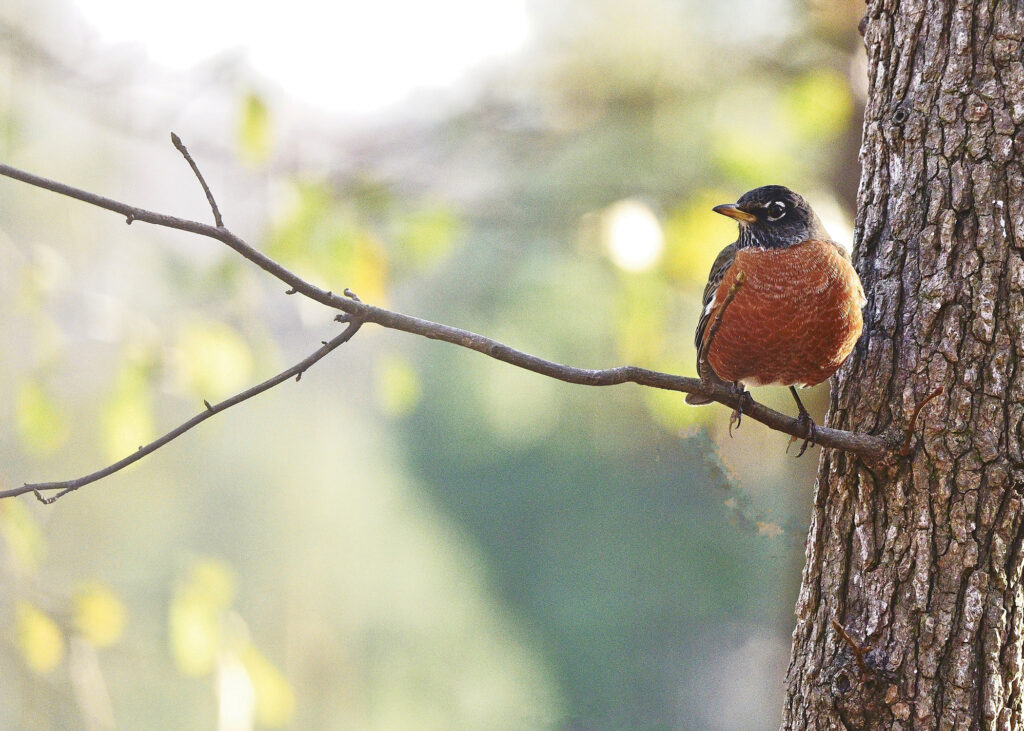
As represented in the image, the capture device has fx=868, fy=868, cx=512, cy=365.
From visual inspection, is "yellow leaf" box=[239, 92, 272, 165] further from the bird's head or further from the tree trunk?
the tree trunk

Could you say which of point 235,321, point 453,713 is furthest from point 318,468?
point 235,321

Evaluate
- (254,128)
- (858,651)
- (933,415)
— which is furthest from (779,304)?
(254,128)

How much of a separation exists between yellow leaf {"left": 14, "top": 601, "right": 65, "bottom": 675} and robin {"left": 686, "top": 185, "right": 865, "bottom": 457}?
190 centimetres

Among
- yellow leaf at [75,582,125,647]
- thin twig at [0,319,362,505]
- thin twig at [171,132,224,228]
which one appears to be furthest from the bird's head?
yellow leaf at [75,582,125,647]

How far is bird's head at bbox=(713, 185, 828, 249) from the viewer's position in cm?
172

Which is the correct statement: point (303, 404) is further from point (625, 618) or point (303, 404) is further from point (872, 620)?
point (872, 620)

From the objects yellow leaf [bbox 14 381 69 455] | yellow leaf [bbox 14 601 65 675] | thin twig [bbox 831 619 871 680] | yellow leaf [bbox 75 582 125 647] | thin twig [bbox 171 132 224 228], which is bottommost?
thin twig [bbox 831 619 871 680]

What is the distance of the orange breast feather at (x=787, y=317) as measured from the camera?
1.45m

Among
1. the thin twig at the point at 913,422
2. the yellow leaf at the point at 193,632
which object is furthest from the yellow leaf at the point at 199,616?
the thin twig at the point at 913,422

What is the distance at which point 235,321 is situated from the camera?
3.03 metres

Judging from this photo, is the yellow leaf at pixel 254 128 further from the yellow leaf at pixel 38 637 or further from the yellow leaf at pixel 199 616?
the yellow leaf at pixel 38 637

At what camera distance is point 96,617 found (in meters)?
2.52

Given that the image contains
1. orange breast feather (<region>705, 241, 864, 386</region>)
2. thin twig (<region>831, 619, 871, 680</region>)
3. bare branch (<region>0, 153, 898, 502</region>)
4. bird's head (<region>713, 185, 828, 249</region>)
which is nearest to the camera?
bare branch (<region>0, 153, 898, 502</region>)

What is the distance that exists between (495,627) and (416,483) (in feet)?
4.63
